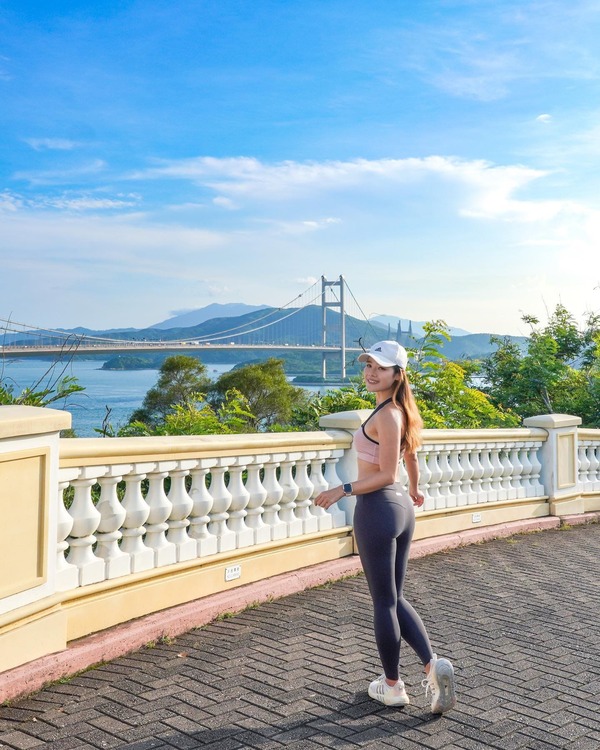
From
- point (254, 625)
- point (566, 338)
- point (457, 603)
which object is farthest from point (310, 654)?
point (566, 338)

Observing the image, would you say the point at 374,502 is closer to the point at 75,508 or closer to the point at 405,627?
the point at 405,627

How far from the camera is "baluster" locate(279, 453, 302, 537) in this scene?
19.9 feet

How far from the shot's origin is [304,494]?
622cm

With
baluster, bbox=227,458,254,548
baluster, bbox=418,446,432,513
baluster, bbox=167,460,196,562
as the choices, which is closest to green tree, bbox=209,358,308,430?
baluster, bbox=418,446,432,513

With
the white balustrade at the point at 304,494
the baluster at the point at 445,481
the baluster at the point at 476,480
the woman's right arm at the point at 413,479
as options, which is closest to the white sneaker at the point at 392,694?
the woman's right arm at the point at 413,479

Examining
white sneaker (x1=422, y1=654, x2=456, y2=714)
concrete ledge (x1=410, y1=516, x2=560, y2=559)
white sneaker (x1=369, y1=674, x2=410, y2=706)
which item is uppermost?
white sneaker (x1=422, y1=654, x2=456, y2=714)

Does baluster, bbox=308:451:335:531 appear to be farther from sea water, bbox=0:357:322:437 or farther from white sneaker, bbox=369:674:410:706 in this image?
white sneaker, bbox=369:674:410:706

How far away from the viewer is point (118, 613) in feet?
15.3

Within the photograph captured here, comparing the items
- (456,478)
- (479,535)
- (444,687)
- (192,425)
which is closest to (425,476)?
(456,478)

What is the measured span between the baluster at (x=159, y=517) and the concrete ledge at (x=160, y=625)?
0.32 metres

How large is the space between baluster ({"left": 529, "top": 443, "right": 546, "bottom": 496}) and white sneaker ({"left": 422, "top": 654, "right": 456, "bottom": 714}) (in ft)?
19.5

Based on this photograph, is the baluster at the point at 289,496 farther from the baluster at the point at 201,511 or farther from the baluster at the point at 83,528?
the baluster at the point at 83,528

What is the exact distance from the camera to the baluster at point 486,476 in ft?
28.0

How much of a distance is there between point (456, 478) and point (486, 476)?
62cm
